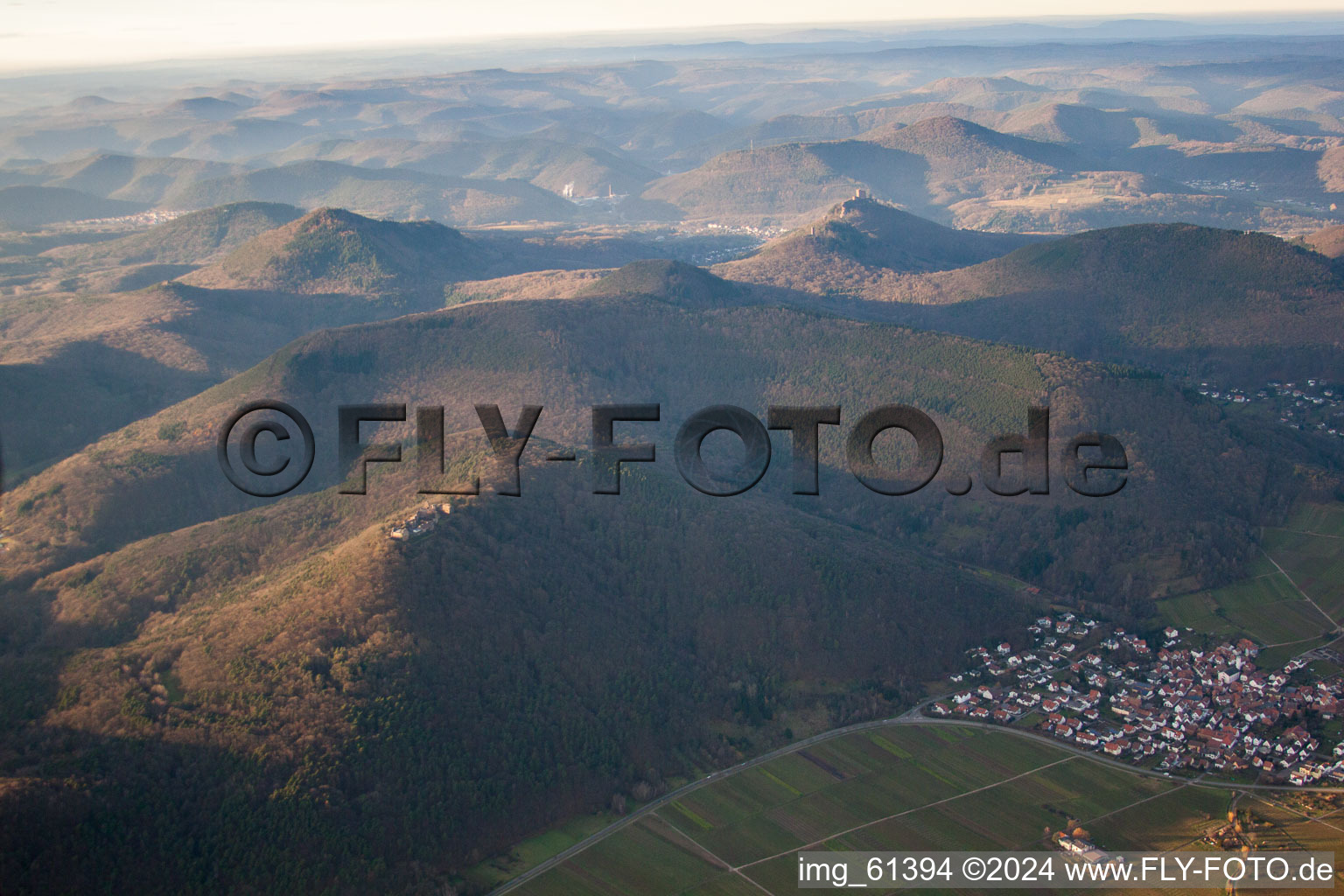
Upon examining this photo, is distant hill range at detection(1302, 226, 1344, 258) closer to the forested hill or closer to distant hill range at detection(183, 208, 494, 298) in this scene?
the forested hill

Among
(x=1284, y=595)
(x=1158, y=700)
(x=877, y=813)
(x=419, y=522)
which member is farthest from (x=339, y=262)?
(x=1158, y=700)

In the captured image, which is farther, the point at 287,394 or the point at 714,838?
the point at 287,394

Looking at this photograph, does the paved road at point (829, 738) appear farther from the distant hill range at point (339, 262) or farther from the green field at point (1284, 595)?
the distant hill range at point (339, 262)

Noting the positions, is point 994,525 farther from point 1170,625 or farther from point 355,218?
point 355,218

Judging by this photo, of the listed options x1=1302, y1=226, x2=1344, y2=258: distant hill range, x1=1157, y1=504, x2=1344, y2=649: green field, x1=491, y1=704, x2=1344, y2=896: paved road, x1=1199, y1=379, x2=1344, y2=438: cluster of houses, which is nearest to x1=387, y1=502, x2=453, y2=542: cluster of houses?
x1=491, y1=704, x2=1344, y2=896: paved road

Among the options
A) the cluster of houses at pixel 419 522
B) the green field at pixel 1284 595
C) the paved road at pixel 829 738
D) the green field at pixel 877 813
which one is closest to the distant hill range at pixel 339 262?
the cluster of houses at pixel 419 522

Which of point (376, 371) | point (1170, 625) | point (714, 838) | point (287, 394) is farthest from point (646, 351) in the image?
point (714, 838)
